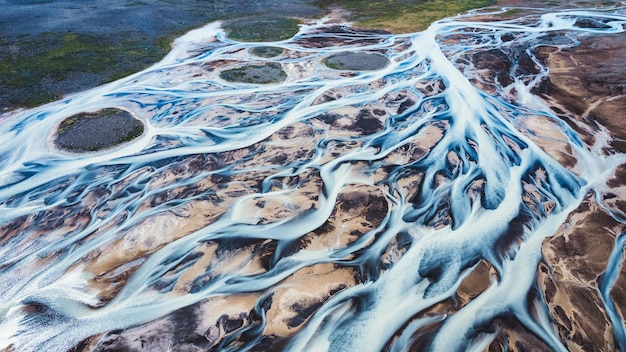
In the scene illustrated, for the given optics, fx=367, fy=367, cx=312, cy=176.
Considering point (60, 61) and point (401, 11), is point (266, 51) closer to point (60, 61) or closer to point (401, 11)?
point (60, 61)

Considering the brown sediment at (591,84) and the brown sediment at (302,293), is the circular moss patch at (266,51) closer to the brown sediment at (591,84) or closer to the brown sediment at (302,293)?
the brown sediment at (591,84)

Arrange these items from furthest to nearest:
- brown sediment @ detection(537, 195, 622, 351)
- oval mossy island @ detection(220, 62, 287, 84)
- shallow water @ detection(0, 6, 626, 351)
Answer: oval mossy island @ detection(220, 62, 287, 84), shallow water @ detection(0, 6, 626, 351), brown sediment @ detection(537, 195, 622, 351)

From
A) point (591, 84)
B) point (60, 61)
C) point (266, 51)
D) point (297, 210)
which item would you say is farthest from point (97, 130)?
point (591, 84)

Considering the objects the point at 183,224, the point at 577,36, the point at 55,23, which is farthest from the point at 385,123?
the point at 55,23

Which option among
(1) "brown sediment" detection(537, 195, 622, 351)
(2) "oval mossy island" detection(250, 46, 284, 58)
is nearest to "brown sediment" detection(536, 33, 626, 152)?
(1) "brown sediment" detection(537, 195, 622, 351)

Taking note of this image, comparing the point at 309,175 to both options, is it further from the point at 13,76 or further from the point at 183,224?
the point at 13,76

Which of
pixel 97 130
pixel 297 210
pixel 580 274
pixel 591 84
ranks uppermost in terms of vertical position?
pixel 97 130

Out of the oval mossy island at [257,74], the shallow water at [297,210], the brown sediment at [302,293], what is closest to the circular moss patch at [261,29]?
the oval mossy island at [257,74]

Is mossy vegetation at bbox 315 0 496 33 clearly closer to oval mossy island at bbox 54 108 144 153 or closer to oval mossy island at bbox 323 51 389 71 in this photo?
oval mossy island at bbox 323 51 389 71
